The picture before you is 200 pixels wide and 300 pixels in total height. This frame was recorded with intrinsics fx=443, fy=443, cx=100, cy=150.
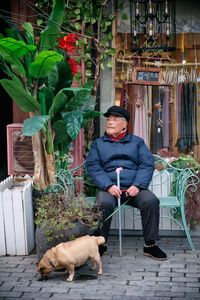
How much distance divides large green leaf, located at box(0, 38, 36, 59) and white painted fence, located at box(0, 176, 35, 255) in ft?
4.85

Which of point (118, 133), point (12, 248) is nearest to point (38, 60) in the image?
point (118, 133)

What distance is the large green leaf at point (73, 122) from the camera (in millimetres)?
4926

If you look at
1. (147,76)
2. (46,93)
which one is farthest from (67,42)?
(147,76)

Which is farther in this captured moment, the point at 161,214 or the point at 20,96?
the point at 161,214

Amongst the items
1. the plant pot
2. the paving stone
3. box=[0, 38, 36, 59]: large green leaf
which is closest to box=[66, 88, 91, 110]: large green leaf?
box=[0, 38, 36, 59]: large green leaf

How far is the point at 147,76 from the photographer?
5961 millimetres

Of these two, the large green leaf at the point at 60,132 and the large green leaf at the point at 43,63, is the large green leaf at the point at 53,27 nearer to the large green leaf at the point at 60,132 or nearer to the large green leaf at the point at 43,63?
the large green leaf at the point at 43,63

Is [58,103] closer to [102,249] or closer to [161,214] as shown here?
[102,249]

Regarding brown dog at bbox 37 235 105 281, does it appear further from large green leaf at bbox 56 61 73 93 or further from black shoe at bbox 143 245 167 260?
large green leaf at bbox 56 61 73 93

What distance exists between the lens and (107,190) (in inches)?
197

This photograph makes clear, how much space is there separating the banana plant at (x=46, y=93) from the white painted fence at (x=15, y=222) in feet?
1.72

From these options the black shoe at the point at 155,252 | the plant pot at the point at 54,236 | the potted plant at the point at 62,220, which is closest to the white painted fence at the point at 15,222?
the potted plant at the point at 62,220

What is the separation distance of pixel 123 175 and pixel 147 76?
5.25ft

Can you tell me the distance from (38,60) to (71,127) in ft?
2.69
